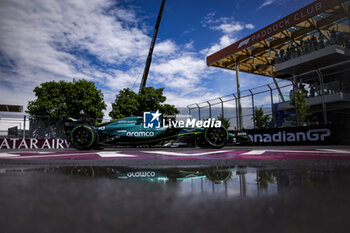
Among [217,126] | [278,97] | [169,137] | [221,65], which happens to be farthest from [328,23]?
[169,137]

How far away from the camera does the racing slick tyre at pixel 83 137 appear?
24.0ft

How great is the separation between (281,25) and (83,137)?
57.0 ft

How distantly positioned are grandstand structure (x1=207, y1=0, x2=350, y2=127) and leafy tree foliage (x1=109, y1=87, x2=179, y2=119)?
23.9 feet

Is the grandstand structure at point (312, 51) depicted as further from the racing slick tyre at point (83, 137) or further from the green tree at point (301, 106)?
the racing slick tyre at point (83, 137)

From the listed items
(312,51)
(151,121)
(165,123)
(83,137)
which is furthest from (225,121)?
(83,137)

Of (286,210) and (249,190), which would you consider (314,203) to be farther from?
(249,190)

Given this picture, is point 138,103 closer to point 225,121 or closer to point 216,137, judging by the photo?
point 225,121

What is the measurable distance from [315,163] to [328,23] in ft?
60.5

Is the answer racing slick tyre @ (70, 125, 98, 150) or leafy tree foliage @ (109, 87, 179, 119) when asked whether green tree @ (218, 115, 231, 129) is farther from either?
racing slick tyre @ (70, 125, 98, 150)

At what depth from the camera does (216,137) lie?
7480 millimetres

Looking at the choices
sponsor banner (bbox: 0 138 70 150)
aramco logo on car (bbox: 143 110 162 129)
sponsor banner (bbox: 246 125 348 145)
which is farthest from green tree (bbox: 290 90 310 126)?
sponsor banner (bbox: 0 138 70 150)

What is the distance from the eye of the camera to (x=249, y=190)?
5.11 ft

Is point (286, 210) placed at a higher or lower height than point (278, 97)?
lower

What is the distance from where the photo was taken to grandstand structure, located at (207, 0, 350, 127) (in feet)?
49.8
